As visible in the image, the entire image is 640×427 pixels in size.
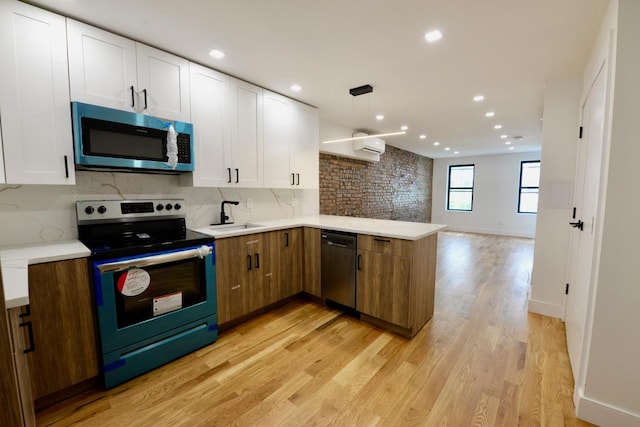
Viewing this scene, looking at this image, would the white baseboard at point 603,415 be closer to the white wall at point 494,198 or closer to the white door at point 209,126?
the white door at point 209,126

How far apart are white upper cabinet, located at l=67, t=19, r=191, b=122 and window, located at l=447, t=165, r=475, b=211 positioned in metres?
8.64

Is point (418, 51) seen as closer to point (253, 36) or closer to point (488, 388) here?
point (253, 36)

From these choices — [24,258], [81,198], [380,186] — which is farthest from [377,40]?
[380,186]

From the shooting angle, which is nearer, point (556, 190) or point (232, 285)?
point (232, 285)

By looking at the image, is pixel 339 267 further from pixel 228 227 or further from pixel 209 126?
pixel 209 126

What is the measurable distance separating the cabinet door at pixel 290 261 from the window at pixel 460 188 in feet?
24.7

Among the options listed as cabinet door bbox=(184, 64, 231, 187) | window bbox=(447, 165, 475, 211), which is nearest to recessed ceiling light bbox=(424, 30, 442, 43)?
cabinet door bbox=(184, 64, 231, 187)

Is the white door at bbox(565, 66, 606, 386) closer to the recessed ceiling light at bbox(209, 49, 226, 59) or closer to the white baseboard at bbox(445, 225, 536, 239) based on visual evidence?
the recessed ceiling light at bbox(209, 49, 226, 59)

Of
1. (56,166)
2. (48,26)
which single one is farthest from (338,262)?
(48,26)

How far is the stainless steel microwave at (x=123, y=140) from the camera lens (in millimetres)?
1880

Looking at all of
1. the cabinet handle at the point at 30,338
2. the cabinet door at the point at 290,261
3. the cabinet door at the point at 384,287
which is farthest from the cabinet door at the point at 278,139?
the cabinet handle at the point at 30,338

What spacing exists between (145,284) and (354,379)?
1.62 meters

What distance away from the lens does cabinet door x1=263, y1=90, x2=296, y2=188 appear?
3121 millimetres

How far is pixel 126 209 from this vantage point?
7.34ft
